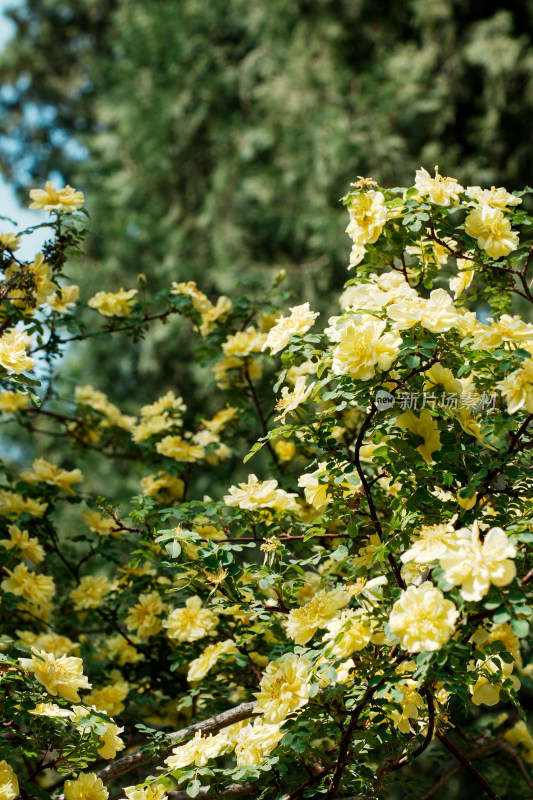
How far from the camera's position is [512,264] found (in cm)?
146

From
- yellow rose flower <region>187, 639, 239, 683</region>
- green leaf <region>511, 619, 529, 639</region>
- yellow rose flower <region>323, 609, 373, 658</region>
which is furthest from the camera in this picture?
yellow rose flower <region>187, 639, 239, 683</region>

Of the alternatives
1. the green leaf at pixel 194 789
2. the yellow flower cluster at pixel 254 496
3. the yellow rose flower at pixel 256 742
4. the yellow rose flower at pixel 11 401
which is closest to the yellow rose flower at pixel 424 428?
the yellow flower cluster at pixel 254 496

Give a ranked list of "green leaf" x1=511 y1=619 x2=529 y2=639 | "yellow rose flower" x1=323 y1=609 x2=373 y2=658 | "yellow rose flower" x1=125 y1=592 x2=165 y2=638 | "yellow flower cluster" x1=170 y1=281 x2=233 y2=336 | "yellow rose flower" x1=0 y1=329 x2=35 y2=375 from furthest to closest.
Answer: "yellow flower cluster" x1=170 y1=281 x2=233 y2=336 < "yellow rose flower" x1=125 y1=592 x2=165 y2=638 < "yellow rose flower" x1=0 y1=329 x2=35 y2=375 < "yellow rose flower" x1=323 y1=609 x2=373 y2=658 < "green leaf" x1=511 y1=619 x2=529 y2=639

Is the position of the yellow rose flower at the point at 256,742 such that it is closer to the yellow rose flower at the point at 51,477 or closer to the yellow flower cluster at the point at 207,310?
the yellow rose flower at the point at 51,477

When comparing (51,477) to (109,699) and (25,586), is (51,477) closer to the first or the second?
(25,586)

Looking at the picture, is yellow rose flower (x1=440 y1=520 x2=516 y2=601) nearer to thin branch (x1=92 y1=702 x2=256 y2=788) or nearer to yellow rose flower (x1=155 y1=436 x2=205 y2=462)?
thin branch (x1=92 y1=702 x2=256 y2=788)

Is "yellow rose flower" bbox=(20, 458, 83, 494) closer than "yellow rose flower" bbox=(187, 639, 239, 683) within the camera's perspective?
No

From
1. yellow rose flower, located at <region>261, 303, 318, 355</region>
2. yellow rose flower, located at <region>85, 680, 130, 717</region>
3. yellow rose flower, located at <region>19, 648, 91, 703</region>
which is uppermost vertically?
yellow rose flower, located at <region>261, 303, 318, 355</region>

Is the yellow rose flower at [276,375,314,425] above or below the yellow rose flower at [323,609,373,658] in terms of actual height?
above

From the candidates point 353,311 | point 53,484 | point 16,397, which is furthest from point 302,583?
point 16,397

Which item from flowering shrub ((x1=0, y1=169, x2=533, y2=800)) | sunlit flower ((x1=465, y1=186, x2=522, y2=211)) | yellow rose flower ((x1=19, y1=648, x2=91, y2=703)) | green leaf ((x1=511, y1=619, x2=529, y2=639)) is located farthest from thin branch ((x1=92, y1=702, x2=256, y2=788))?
sunlit flower ((x1=465, y1=186, x2=522, y2=211))

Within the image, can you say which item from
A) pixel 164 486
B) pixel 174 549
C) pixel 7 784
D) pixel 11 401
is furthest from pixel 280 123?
pixel 7 784

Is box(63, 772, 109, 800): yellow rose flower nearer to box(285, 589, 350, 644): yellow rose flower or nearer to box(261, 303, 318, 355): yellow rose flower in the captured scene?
box(285, 589, 350, 644): yellow rose flower

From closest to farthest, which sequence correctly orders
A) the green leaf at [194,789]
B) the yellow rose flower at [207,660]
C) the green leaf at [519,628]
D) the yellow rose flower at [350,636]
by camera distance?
the green leaf at [519,628]
the yellow rose flower at [350,636]
the green leaf at [194,789]
the yellow rose flower at [207,660]
